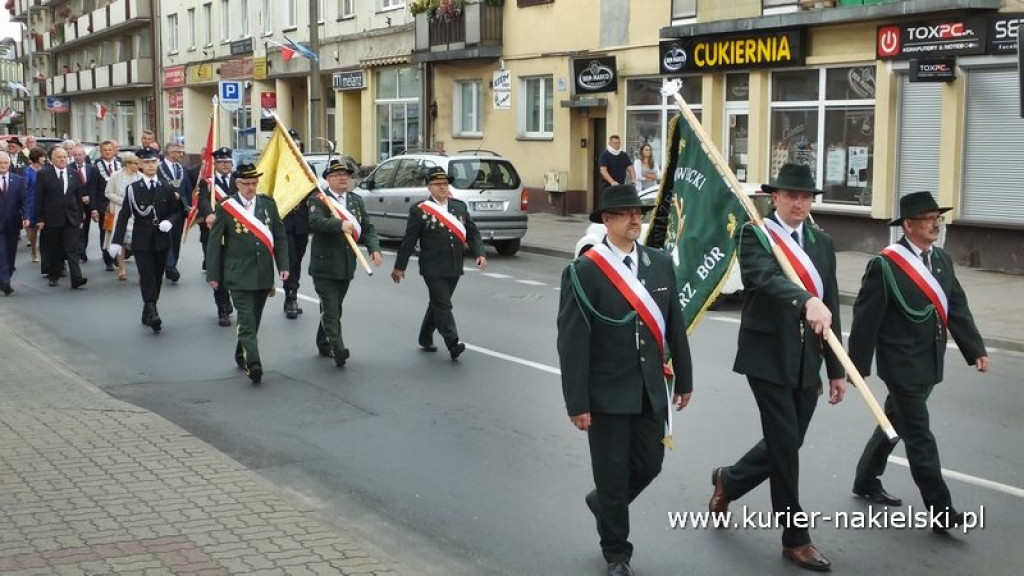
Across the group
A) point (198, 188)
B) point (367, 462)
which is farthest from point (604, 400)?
point (198, 188)

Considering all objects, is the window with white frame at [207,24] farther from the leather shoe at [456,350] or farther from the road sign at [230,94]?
the leather shoe at [456,350]

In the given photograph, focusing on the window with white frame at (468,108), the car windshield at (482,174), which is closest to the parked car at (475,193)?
the car windshield at (482,174)

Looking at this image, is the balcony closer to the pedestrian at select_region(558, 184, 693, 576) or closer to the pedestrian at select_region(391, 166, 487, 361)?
the pedestrian at select_region(391, 166, 487, 361)

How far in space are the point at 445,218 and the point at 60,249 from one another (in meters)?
8.05

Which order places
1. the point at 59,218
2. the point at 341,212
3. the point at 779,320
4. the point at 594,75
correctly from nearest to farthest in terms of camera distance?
the point at 779,320
the point at 341,212
the point at 59,218
the point at 594,75

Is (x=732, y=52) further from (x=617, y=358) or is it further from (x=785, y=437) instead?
(x=617, y=358)

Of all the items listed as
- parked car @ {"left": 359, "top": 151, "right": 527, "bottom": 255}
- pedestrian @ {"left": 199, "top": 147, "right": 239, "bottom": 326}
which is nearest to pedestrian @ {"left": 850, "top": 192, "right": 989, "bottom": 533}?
pedestrian @ {"left": 199, "top": 147, "right": 239, "bottom": 326}

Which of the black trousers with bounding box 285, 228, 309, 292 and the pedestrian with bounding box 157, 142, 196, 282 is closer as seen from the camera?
the black trousers with bounding box 285, 228, 309, 292

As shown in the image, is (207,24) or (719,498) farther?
(207,24)

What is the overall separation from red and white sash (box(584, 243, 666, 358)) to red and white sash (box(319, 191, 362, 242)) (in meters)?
5.94

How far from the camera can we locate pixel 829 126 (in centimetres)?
2202

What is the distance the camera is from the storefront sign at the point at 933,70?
62.6ft

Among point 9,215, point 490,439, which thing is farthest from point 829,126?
point 490,439

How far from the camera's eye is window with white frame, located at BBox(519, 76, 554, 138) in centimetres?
3019
